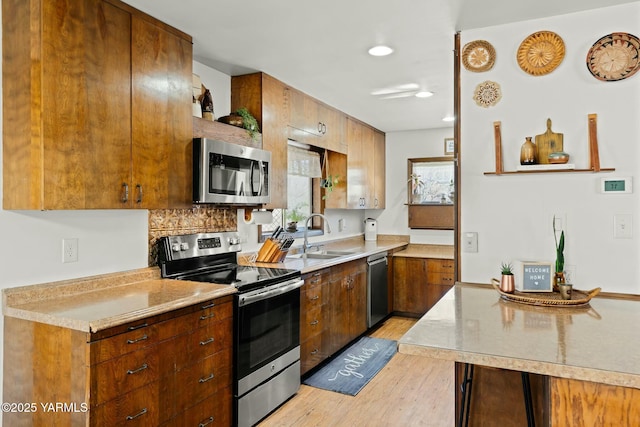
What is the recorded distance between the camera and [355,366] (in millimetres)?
3539

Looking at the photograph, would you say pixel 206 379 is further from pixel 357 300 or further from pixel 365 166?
pixel 365 166

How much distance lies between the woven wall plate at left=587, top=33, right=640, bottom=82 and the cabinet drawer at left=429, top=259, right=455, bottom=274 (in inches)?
114

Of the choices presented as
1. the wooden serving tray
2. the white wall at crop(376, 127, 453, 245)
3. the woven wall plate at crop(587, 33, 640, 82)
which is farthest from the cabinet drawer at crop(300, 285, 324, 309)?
the white wall at crop(376, 127, 453, 245)

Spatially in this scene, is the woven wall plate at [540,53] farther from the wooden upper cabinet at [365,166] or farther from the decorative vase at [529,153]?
the wooden upper cabinet at [365,166]

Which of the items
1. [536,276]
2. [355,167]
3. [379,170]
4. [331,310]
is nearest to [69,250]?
[331,310]

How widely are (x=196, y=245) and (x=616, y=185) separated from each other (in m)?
2.47

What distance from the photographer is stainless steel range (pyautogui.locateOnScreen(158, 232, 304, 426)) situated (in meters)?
2.44

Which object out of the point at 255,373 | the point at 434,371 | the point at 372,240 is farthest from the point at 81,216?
the point at 372,240

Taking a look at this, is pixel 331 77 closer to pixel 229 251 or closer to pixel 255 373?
pixel 229 251

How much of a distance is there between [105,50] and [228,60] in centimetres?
105

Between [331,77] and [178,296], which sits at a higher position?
[331,77]

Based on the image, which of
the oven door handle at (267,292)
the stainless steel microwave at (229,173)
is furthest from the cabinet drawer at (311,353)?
the stainless steel microwave at (229,173)

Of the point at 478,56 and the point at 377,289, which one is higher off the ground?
the point at 478,56

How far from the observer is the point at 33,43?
178cm
